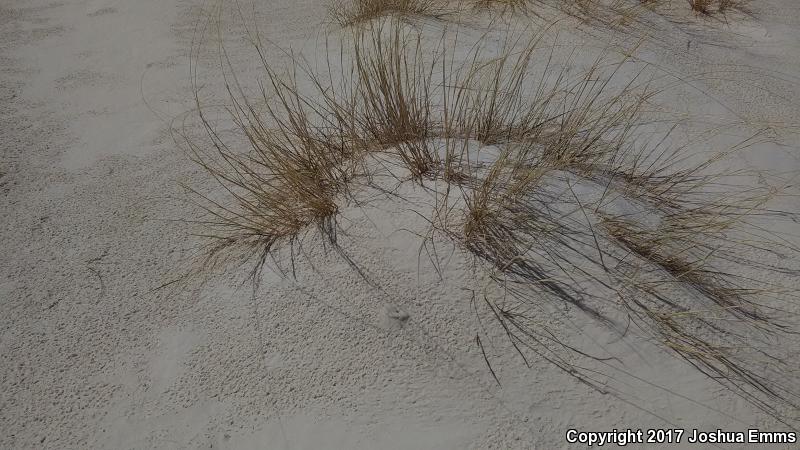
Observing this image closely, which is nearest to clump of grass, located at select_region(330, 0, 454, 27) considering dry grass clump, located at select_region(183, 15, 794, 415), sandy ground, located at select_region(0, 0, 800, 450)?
dry grass clump, located at select_region(183, 15, 794, 415)

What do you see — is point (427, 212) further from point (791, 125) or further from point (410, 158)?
point (791, 125)

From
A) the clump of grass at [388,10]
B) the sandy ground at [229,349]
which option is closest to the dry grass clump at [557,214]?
the sandy ground at [229,349]

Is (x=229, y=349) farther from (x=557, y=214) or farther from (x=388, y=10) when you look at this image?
(x=388, y=10)

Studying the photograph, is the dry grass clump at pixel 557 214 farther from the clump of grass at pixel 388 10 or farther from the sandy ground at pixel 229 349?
the clump of grass at pixel 388 10

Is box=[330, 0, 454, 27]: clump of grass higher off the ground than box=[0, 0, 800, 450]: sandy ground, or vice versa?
box=[330, 0, 454, 27]: clump of grass

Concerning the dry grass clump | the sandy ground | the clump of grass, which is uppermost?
the clump of grass

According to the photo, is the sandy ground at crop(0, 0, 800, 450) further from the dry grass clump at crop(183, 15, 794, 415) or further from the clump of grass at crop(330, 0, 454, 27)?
the clump of grass at crop(330, 0, 454, 27)
